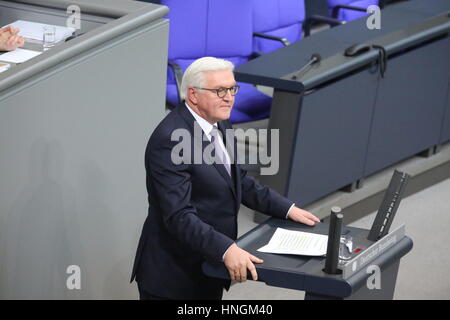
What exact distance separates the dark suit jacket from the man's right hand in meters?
0.03

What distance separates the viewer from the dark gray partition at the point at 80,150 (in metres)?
3.03

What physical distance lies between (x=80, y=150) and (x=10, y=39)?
0.59 m

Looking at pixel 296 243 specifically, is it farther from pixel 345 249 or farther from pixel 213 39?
pixel 213 39

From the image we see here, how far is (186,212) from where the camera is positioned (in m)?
2.65

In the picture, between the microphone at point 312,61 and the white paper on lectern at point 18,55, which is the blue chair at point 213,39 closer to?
the microphone at point 312,61

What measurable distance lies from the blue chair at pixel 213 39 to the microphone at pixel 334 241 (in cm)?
236

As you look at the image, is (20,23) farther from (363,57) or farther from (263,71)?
(363,57)

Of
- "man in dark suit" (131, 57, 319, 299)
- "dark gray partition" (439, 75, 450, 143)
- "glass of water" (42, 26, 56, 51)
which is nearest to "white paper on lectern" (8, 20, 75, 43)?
"glass of water" (42, 26, 56, 51)

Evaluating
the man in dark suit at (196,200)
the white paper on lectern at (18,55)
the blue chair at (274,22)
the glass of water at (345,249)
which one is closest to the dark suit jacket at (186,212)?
the man in dark suit at (196,200)

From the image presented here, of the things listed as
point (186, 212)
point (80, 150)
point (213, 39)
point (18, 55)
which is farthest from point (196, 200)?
point (213, 39)

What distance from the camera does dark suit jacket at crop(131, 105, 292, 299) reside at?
2643 millimetres

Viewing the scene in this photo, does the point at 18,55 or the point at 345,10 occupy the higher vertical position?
the point at 18,55
